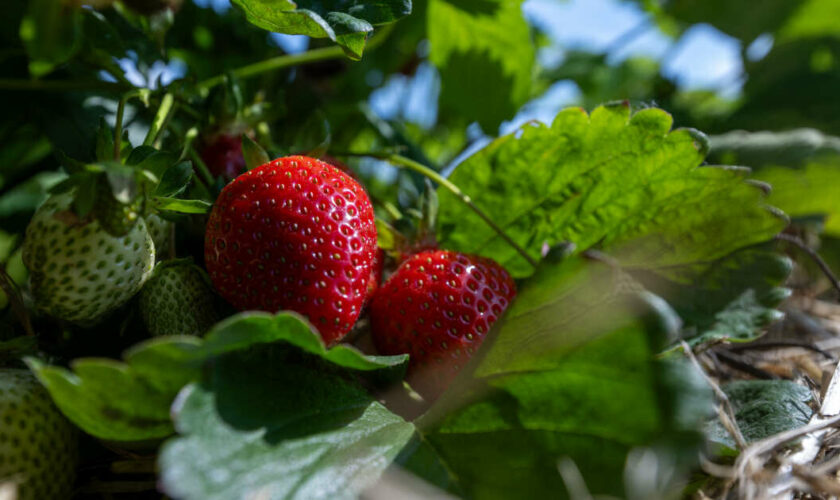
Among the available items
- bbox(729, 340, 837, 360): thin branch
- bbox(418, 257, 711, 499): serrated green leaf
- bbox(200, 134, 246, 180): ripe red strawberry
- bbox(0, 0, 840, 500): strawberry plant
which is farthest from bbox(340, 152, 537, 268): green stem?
bbox(729, 340, 837, 360): thin branch

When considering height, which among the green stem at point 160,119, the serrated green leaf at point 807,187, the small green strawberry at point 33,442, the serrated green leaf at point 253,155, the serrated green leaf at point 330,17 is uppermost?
the serrated green leaf at point 330,17

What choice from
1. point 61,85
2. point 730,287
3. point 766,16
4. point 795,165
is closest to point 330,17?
point 61,85

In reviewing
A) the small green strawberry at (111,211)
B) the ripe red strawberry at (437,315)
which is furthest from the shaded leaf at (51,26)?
the ripe red strawberry at (437,315)

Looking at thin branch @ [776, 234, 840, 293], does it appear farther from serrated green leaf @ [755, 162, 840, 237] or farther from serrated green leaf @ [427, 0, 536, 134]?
serrated green leaf @ [427, 0, 536, 134]

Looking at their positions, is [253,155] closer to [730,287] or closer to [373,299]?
[373,299]

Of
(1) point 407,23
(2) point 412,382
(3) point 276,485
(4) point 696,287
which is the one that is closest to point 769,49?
(1) point 407,23

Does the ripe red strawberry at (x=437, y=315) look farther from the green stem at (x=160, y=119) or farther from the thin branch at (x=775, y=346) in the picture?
the thin branch at (x=775, y=346)

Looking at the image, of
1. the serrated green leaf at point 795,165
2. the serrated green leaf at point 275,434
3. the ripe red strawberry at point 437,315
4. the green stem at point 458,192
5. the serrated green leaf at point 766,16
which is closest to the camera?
the serrated green leaf at point 275,434
